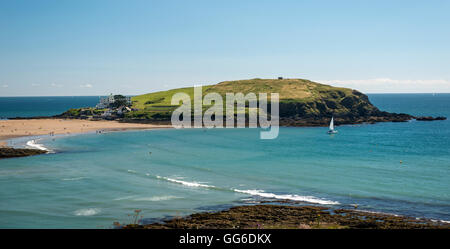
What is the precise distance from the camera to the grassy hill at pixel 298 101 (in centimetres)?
14300

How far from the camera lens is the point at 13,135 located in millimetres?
94062

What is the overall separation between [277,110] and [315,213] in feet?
366

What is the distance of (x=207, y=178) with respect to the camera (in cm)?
4828

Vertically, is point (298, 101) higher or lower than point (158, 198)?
higher

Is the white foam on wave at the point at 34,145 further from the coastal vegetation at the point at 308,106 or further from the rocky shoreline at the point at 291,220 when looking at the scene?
the coastal vegetation at the point at 308,106

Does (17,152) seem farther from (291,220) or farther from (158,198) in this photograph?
(291,220)

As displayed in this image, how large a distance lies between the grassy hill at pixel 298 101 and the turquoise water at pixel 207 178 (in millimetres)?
56172

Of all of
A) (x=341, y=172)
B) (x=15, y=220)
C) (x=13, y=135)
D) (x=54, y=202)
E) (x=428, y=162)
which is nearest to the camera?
(x=15, y=220)

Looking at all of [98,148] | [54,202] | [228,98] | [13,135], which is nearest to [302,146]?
[98,148]

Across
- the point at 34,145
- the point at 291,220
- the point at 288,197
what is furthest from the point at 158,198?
the point at 34,145

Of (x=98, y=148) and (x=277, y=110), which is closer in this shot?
(x=98, y=148)

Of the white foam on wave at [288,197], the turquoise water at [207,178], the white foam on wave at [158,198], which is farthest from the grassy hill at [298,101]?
the white foam on wave at [158,198]

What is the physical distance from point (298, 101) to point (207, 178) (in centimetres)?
10521

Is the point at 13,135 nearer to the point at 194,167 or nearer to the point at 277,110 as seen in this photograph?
the point at 194,167
